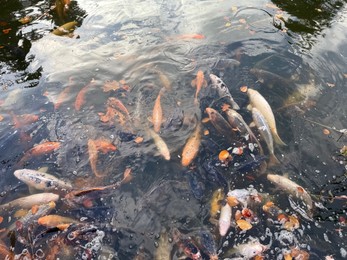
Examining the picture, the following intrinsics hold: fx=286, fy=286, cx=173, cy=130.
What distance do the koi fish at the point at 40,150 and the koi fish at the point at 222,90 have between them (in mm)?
3150

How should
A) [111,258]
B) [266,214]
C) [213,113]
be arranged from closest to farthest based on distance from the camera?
[111,258] < [266,214] < [213,113]

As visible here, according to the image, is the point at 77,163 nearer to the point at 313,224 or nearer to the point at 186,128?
the point at 186,128

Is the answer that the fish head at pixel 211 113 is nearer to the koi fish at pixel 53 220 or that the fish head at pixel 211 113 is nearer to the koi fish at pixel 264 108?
the koi fish at pixel 264 108

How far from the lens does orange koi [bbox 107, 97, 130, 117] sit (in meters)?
5.44

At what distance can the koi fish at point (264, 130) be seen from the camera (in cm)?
465

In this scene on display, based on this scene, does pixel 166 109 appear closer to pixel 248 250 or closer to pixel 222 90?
pixel 222 90

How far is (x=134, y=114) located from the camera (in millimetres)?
5398

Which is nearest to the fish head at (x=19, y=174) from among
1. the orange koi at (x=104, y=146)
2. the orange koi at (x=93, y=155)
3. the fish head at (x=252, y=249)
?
the orange koi at (x=93, y=155)

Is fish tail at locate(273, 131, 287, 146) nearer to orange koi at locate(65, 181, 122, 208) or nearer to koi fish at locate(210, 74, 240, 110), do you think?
koi fish at locate(210, 74, 240, 110)

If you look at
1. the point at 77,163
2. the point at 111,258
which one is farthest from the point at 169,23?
the point at 111,258

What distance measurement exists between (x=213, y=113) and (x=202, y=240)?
225cm

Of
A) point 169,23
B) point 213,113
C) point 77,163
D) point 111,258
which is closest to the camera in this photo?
point 111,258

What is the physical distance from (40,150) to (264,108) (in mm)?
4033

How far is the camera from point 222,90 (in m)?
5.61
